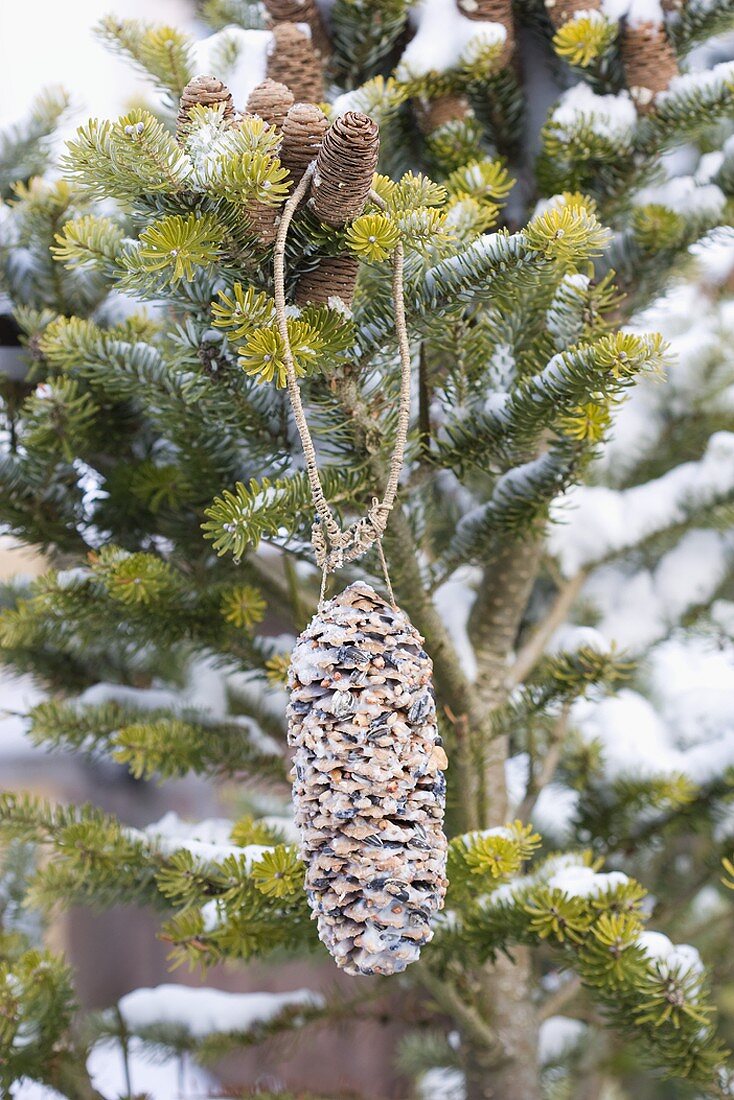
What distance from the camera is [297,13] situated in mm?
553

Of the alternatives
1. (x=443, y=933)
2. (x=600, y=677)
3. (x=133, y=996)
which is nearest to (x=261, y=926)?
(x=443, y=933)

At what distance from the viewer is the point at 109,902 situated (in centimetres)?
55

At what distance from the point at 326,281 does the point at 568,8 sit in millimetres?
270

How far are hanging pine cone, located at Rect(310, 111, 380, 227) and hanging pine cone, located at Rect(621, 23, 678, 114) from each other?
0.25 meters

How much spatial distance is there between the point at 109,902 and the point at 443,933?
7.4 inches

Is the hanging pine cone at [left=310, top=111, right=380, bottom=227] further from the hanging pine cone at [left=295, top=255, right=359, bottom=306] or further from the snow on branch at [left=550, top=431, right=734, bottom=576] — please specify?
the snow on branch at [left=550, top=431, right=734, bottom=576]

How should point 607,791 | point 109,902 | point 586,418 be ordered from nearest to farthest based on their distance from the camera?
point 586,418, point 109,902, point 607,791

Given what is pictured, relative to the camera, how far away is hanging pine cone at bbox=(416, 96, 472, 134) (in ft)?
1.85

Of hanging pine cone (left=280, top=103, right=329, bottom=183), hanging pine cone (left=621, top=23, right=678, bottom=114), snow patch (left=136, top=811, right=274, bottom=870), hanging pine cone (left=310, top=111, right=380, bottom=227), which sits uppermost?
hanging pine cone (left=621, top=23, right=678, bottom=114)

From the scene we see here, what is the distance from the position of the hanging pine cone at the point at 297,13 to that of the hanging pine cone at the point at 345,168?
0.24 meters

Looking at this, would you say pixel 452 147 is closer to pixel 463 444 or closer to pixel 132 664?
pixel 463 444

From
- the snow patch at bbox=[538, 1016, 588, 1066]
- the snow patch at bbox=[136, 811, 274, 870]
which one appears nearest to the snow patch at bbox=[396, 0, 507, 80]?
the snow patch at bbox=[136, 811, 274, 870]

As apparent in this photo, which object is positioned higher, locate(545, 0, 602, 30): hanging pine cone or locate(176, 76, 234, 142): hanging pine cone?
locate(545, 0, 602, 30): hanging pine cone

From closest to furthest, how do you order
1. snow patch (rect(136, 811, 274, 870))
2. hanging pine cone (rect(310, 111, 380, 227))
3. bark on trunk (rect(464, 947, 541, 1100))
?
hanging pine cone (rect(310, 111, 380, 227)), snow patch (rect(136, 811, 274, 870)), bark on trunk (rect(464, 947, 541, 1100))
